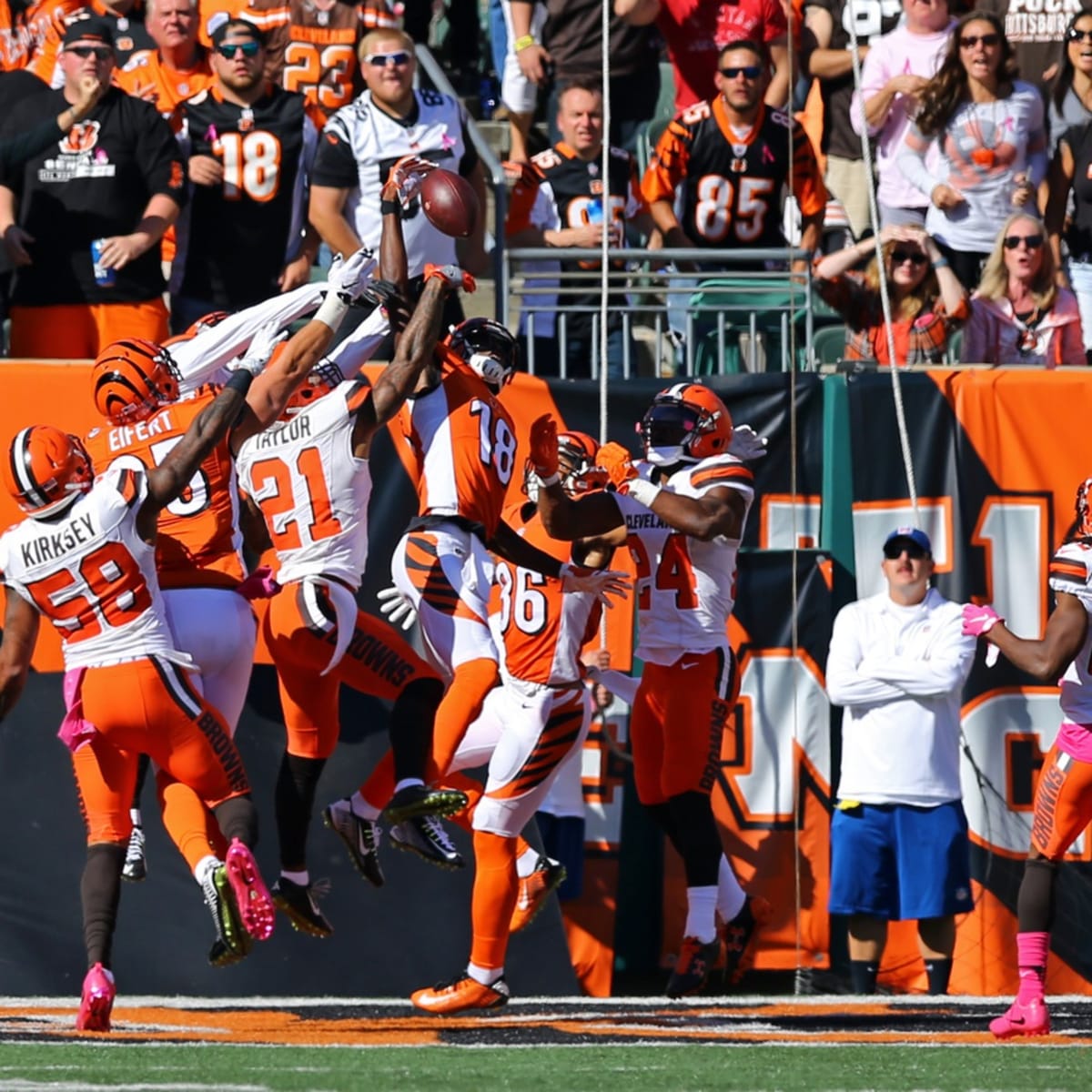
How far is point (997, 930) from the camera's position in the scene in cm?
1018

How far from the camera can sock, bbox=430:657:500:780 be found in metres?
8.92

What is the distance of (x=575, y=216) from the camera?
11.2m

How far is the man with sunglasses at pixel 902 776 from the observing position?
32.5 feet

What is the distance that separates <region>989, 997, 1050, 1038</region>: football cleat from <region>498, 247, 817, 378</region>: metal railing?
344 centimetres

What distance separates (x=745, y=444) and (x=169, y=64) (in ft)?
12.5

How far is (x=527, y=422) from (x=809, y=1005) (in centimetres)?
282

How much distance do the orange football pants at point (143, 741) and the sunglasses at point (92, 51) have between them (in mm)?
3601

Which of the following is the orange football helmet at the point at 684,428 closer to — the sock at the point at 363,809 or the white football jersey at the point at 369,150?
the white football jersey at the point at 369,150

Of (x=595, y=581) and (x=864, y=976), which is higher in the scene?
(x=595, y=581)

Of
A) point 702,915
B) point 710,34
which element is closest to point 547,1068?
point 702,915

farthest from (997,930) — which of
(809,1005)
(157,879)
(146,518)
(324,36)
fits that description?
(324,36)

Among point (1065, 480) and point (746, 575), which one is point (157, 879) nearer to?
point (746, 575)

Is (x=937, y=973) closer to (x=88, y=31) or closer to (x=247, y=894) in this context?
(x=247, y=894)

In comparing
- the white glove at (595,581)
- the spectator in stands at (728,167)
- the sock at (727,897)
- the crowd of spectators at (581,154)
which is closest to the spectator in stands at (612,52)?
the crowd of spectators at (581,154)
